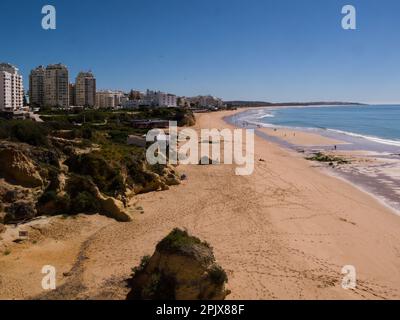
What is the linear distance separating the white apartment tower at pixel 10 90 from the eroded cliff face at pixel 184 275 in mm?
57911

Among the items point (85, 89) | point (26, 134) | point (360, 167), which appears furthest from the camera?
point (85, 89)

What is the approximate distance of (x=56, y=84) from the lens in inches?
3871

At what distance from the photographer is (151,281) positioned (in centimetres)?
849

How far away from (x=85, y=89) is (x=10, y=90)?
46.4 m

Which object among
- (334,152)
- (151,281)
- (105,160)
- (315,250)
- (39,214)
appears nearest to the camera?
(151,281)

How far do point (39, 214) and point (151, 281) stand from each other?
634 cm

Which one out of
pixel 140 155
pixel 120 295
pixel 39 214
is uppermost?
pixel 140 155

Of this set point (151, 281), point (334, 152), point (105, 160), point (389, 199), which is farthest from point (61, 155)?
point (334, 152)

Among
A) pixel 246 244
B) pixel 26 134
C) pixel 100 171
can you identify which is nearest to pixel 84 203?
pixel 100 171

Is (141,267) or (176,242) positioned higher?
(176,242)

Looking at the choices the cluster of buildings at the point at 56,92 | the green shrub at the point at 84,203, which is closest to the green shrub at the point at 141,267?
the green shrub at the point at 84,203

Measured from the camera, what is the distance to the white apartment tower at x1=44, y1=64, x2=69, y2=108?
96875mm

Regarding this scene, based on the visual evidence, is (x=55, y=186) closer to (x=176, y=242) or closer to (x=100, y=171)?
(x=100, y=171)
